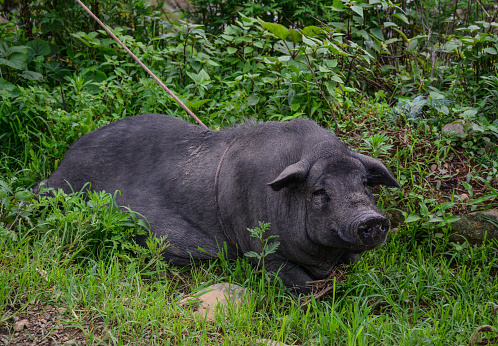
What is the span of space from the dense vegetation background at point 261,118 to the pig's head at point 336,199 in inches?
19.8

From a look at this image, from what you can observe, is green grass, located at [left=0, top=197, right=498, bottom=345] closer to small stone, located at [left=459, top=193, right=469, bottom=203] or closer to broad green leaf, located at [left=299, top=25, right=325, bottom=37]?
small stone, located at [left=459, top=193, right=469, bottom=203]

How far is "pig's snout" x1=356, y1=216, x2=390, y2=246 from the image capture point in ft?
10.9

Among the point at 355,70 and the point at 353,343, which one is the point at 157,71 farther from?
the point at 353,343

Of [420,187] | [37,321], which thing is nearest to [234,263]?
[37,321]

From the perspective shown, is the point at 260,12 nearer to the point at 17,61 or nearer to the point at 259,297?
the point at 17,61

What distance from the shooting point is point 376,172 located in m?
3.99

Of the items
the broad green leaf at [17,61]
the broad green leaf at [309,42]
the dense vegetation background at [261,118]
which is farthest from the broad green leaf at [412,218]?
the broad green leaf at [17,61]

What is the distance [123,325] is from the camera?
10.6 ft

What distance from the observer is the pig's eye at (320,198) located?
3.63m

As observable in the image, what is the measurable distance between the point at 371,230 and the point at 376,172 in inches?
29.6

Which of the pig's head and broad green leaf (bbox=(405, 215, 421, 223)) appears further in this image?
broad green leaf (bbox=(405, 215, 421, 223))

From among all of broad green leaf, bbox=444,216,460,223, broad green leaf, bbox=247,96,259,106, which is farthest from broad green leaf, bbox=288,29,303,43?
broad green leaf, bbox=444,216,460,223

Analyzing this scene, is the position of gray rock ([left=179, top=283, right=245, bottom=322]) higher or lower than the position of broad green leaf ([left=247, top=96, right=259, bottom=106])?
lower

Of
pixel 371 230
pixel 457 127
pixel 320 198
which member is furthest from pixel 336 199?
pixel 457 127
